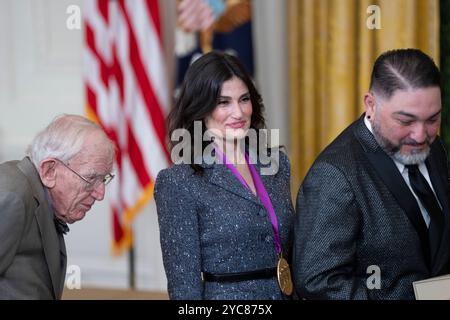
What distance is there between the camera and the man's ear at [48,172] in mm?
2416

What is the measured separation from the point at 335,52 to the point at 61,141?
9.22ft

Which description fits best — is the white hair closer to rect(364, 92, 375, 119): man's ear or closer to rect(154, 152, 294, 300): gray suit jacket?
rect(154, 152, 294, 300): gray suit jacket

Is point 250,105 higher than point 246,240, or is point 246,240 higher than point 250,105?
point 250,105

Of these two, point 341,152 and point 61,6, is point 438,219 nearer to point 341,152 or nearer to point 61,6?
point 341,152

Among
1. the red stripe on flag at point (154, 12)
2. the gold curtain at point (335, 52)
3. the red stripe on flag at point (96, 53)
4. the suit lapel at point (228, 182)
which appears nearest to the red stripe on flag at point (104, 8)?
the red stripe on flag at point (96, 53)

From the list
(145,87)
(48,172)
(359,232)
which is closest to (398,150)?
(359,232)

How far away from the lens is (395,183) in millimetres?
2469

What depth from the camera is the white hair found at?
241 cm

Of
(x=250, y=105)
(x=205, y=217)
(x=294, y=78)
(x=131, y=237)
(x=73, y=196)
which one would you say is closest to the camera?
(x=73, y=196)

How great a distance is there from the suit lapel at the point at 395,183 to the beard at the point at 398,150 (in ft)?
0.06

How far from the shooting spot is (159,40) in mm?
5191

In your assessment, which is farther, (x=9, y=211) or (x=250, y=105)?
(x=250, y=105)
